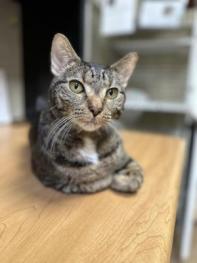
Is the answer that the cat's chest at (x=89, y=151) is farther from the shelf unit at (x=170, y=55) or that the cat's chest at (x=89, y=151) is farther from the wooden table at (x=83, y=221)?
the shelf unit at (x=170, y=55)

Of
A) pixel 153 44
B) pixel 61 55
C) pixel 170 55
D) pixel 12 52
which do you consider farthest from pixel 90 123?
pixel 170 55

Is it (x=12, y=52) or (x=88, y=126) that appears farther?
(x=12, y=52)

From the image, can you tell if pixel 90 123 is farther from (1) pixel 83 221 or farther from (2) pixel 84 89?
(1) pixel 83 221

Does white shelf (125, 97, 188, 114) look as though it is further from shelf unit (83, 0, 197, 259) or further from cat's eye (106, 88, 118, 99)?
cat's eye (106, 88, 118, 99)

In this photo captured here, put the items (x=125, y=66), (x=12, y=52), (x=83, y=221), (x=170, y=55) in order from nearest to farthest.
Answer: (x=83, y=221)
(x=125, y=66)
(x=12, y=52)
(x=170, y=55)

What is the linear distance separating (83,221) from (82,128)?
17 centimetres

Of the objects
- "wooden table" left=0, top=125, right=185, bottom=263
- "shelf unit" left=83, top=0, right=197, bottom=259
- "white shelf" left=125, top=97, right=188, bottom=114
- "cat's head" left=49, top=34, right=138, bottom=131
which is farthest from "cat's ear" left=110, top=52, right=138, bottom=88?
"white shelf" left=125, top=97, right=188, bottom=114

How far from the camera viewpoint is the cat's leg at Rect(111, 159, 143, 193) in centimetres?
57

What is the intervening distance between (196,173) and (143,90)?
24.1 inches

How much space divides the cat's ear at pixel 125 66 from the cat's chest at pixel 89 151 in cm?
14

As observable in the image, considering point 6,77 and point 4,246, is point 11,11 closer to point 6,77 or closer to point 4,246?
point 6,77

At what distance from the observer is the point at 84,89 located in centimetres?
50

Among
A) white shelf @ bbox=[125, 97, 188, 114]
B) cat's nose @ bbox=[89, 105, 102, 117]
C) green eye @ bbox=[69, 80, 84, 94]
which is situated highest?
green eye @ bbox=[69, 80, 84, 94]

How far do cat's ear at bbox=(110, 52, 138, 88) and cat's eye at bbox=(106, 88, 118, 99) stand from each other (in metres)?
0.05
